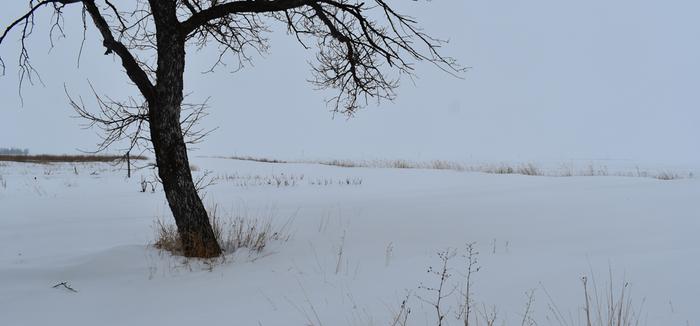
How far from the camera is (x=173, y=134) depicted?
13.8ft

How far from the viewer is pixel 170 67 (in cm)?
423

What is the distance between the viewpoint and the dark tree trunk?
421 cm

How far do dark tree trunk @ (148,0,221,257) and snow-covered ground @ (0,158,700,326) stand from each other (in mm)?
325

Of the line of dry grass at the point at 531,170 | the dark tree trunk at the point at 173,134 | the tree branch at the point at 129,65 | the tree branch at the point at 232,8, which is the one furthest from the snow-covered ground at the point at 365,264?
the line of dry grass at the point at 531,170

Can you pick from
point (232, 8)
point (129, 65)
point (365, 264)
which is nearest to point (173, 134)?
point (129, 65)

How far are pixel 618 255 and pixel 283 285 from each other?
109 inches

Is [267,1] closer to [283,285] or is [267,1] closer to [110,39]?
[110,39]

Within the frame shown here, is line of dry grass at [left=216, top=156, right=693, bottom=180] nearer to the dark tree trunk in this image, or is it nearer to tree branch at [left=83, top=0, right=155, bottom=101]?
the dark tree trunk

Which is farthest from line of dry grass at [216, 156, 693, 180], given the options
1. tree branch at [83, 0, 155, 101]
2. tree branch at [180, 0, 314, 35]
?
tree branch at [83, 0, 155, 101]

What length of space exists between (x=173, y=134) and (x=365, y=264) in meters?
2.09

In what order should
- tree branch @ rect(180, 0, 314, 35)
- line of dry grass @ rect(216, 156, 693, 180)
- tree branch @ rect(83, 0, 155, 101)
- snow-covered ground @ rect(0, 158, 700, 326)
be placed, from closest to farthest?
snow-covered ground @ rect(0, 158, 700, 326), tree branch @ rect(83, 0, 155, 101), tree branch @ rect(180, 0, 314, 35), line of dry grass @ rect(216, 156, 693, 180)

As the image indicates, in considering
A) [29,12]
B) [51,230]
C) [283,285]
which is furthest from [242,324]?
[51,230]

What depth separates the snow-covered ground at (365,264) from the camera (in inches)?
117

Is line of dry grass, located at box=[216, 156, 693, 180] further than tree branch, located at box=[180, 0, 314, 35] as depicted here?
Yes
